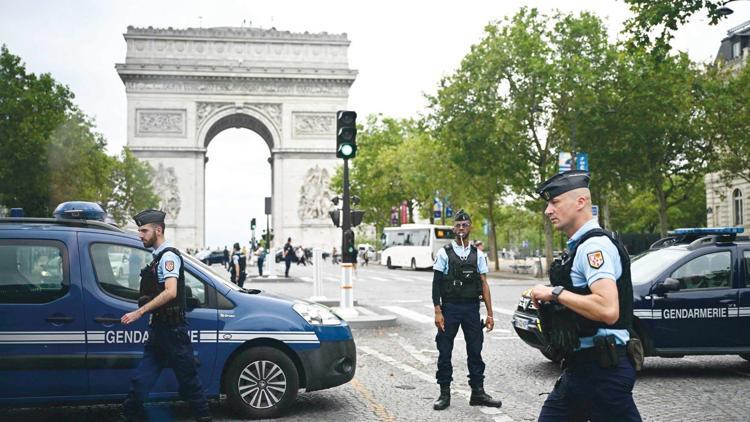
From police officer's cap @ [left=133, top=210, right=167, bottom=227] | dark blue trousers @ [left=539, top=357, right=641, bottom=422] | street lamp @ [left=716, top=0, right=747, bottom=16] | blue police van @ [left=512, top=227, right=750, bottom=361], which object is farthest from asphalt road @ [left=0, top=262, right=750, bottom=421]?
street lamp @ [left=716, top=0, right=747, bottom=16]

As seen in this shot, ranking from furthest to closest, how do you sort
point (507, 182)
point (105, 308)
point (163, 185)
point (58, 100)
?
point (163, 185) < point (507, 182) < point (58, 100) < point (105, 308)

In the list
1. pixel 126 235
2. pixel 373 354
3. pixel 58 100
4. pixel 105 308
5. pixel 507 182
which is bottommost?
pixel 373 354

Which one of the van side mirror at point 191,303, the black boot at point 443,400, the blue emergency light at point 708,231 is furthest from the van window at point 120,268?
the blue emergency light at point 708,231

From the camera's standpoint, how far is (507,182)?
46.2 m

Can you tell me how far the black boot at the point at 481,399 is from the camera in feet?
25.6

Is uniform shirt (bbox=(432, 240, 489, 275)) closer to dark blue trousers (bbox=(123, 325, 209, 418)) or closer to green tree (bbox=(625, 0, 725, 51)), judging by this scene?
dark blue trousers (bbox=(123, 325, 209, 418))

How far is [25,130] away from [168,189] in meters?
23.3

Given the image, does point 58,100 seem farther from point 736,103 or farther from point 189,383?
point 189,383

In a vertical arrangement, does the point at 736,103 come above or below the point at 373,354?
above

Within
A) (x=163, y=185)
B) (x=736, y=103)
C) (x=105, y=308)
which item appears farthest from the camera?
(x=163, y=185)

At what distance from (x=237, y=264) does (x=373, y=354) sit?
13.6m

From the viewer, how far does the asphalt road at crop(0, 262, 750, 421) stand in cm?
753

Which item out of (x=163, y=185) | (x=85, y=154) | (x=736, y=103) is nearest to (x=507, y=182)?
(x=736, y=103)

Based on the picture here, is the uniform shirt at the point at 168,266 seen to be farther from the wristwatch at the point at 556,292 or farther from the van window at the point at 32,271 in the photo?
the wristwatch at the point at 556,292
